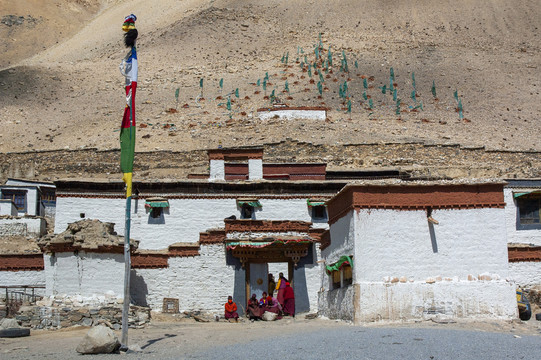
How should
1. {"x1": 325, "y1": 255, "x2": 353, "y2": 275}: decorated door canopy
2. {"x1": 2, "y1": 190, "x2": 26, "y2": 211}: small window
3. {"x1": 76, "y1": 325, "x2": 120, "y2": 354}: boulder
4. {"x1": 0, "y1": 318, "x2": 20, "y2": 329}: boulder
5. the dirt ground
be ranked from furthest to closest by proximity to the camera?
1. {"x1": 2, "y1": 190, "x2": 26, "y2": 211}: small window
2. {"x1": 325, "y1": 255, "x2": 353, "y2": 275}: decorated door canopy
3. {"x1": 0, "y1": 318, "x2": 20, "y2": 329}: boulder
4. the dirt ground
5. {"x1": 76, "y1": 325, "x2": 120, "y2": 354}: boulder

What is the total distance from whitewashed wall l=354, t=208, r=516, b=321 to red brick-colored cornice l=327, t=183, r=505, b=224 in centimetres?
17

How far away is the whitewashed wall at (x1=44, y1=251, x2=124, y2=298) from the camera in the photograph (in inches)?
713

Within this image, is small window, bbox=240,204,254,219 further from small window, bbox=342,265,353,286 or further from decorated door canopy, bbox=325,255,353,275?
small window, bbox=342,265,353,286

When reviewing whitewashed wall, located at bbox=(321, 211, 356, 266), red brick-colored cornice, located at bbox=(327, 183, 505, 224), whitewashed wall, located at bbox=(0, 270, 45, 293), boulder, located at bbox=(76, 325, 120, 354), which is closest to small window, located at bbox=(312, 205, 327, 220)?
whitewashed wall, located at bbox=(321, 211, 356, 266)

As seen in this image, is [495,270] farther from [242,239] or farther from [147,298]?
[147,298]

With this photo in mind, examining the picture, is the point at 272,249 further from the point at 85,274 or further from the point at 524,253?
the point at 524,253

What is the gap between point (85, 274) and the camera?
59.8 feet

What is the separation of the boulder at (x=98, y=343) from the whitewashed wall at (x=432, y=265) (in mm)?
5591

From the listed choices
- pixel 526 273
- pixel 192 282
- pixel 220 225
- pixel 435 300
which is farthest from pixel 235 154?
pixel 435 300

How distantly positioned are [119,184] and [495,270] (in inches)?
549

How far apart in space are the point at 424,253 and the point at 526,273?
5.47m

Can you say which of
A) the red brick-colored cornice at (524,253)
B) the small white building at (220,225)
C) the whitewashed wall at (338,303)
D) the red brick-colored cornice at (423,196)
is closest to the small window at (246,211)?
the small white building at (220,225)

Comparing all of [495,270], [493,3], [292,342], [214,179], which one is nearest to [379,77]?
[493,3]

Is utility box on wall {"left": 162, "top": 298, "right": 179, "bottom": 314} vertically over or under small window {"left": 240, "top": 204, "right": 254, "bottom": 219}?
under
